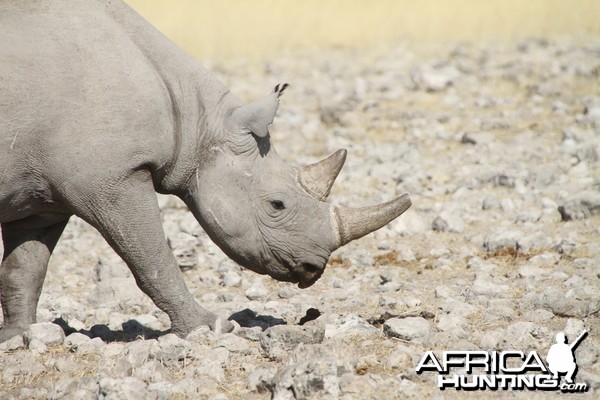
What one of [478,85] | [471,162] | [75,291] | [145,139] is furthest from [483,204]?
[478,85]

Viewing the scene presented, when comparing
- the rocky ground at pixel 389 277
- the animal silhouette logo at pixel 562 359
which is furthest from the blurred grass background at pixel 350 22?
the animal silhouette logo at pixel 562 359

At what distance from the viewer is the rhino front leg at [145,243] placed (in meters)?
7.39

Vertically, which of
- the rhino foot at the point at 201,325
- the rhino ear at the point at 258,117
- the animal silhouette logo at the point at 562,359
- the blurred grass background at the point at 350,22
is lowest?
the animal silhouette logo at the point at 562,359

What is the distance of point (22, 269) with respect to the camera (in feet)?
27.1

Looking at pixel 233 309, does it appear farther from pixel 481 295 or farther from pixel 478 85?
pixel 478 85

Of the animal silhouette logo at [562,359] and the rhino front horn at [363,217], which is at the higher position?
the rhino front horn at [363,217]

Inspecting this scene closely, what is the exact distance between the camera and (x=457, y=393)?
21.1 ft

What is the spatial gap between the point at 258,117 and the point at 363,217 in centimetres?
107

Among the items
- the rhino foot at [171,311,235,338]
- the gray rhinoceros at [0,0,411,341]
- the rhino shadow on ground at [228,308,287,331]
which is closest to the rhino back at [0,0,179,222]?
the gray rhinoceros at [0,0,411,341]

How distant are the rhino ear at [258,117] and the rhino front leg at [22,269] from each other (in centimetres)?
154

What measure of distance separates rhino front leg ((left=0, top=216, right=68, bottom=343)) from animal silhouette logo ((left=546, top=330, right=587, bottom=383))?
368 cm

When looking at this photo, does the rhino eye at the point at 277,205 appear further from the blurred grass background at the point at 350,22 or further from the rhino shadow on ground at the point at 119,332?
the blurred grass background at the point at 350,22

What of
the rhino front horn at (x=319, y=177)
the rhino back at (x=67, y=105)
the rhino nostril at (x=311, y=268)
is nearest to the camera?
the rhino back at (x=67, y=105)

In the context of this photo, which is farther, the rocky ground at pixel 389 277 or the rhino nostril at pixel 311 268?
the rhino nostril at pixel 311 268
